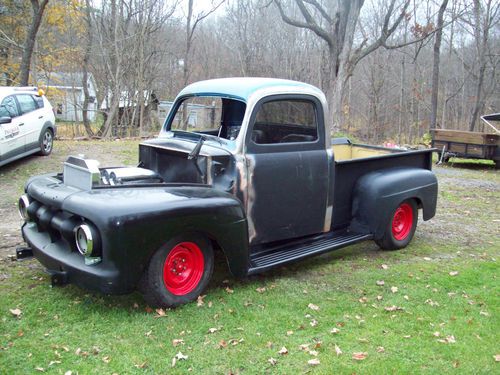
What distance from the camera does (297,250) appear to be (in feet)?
16.7

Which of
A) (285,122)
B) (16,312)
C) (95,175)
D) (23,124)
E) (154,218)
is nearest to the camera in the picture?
(154,218)

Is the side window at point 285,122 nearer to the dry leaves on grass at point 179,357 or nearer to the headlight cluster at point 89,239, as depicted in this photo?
the headlight cluster at point 89,239

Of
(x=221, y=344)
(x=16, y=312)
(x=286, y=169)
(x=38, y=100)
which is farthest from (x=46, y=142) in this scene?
(x=221, y=344)

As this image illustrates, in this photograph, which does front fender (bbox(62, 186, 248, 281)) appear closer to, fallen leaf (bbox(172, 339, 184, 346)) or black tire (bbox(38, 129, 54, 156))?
fallen leaf (bbox(172, 339, 184, 346))

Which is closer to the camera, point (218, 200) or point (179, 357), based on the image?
point (179, 357)

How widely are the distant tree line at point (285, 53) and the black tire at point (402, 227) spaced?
38.9 ft

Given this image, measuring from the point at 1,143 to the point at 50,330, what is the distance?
690 centimetres

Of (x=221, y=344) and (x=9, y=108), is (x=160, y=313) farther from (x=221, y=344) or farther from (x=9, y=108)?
(x=9, y=108)

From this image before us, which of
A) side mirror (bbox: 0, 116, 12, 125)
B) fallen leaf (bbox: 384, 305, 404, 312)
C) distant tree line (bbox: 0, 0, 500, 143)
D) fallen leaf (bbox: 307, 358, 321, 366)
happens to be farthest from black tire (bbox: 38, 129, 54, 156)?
fallen leaf (bbox: 307, 358, 321, 366)

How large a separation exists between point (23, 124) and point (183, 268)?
25.2 ft

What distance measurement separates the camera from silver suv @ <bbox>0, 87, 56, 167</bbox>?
9805 mm

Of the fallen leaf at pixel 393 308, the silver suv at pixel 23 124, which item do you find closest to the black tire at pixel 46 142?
the silver suv at pixel 23 124

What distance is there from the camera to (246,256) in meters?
4.46

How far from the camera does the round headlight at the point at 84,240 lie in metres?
3.68
